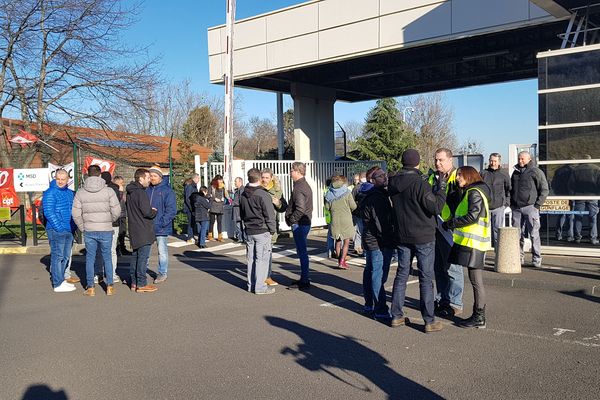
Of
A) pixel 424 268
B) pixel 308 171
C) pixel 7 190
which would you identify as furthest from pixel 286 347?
pixel 308 171

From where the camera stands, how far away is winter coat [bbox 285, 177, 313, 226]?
819cm

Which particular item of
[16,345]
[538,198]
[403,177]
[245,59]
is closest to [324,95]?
[245,59]

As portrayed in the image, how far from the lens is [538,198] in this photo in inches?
350

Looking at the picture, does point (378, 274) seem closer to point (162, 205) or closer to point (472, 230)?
point (472, 230)

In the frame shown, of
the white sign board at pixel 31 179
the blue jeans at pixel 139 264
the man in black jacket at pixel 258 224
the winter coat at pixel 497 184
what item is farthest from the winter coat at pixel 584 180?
the white sign board at pixel 31 179

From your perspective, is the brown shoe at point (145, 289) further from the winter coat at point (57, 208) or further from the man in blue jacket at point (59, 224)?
the winter coat at point (57, 208)

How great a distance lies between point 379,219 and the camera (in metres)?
6.40

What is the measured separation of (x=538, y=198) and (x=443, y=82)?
11363 millimetres

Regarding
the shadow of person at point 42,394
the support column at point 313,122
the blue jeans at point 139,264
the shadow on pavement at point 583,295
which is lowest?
the shadow of person at point 42,394

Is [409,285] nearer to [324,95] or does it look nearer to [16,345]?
[16,345]

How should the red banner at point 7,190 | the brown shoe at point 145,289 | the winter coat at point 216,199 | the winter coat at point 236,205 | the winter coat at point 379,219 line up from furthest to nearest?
the red banner at point 7,190 < the winter coat at point 216,199 < the winter coat at point 236,205 < the brown shoe at point 145,289 < the winter coat at point 379,219

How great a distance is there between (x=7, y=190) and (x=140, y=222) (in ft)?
27.1

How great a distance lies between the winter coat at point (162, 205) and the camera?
8719 mm

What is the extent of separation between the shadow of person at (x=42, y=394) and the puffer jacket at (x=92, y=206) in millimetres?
3599
